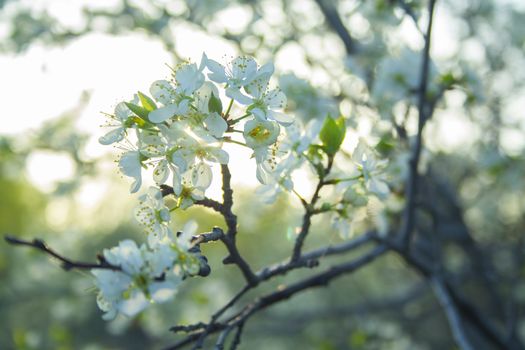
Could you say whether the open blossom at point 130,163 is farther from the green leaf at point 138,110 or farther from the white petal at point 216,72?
the white petal at point 216,72

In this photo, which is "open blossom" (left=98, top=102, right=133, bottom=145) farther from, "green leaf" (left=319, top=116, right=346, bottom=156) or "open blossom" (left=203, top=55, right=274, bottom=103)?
"green leaf" (left=319, top=116, right=346, bottom=156)

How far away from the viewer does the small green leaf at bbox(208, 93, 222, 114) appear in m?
1.17

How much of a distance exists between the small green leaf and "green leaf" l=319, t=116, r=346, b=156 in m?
0.35

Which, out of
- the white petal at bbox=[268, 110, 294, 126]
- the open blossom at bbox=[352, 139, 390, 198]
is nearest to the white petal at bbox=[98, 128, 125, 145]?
the white petal at bbox=[268, 110, 294, 126]

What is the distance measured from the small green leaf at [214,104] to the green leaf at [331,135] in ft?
1.15

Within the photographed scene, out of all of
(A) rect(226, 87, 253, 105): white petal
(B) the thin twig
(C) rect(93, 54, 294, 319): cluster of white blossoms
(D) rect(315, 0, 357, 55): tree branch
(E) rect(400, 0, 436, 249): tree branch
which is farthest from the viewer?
(D) rect(315, 0, 357, 55): tree branch

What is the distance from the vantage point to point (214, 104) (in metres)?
1.17

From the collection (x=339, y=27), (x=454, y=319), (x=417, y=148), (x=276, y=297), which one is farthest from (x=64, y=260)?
(x=339, y=27)

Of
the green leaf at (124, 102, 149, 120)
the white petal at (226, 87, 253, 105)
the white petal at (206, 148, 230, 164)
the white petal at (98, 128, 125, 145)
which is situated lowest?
the white petal at (206, 148, 230, 164)

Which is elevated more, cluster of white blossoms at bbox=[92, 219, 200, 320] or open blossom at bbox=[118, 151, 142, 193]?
open blossom at bbox=[118, 151, 142, 193]

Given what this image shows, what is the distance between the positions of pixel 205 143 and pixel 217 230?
0.72ft

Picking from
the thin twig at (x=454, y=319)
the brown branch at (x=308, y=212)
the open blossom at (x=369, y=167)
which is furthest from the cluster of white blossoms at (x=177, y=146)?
the thin twig at (x=454, y=319)

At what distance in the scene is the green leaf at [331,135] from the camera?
55.9 inches

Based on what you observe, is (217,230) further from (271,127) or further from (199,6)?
(199,6)
